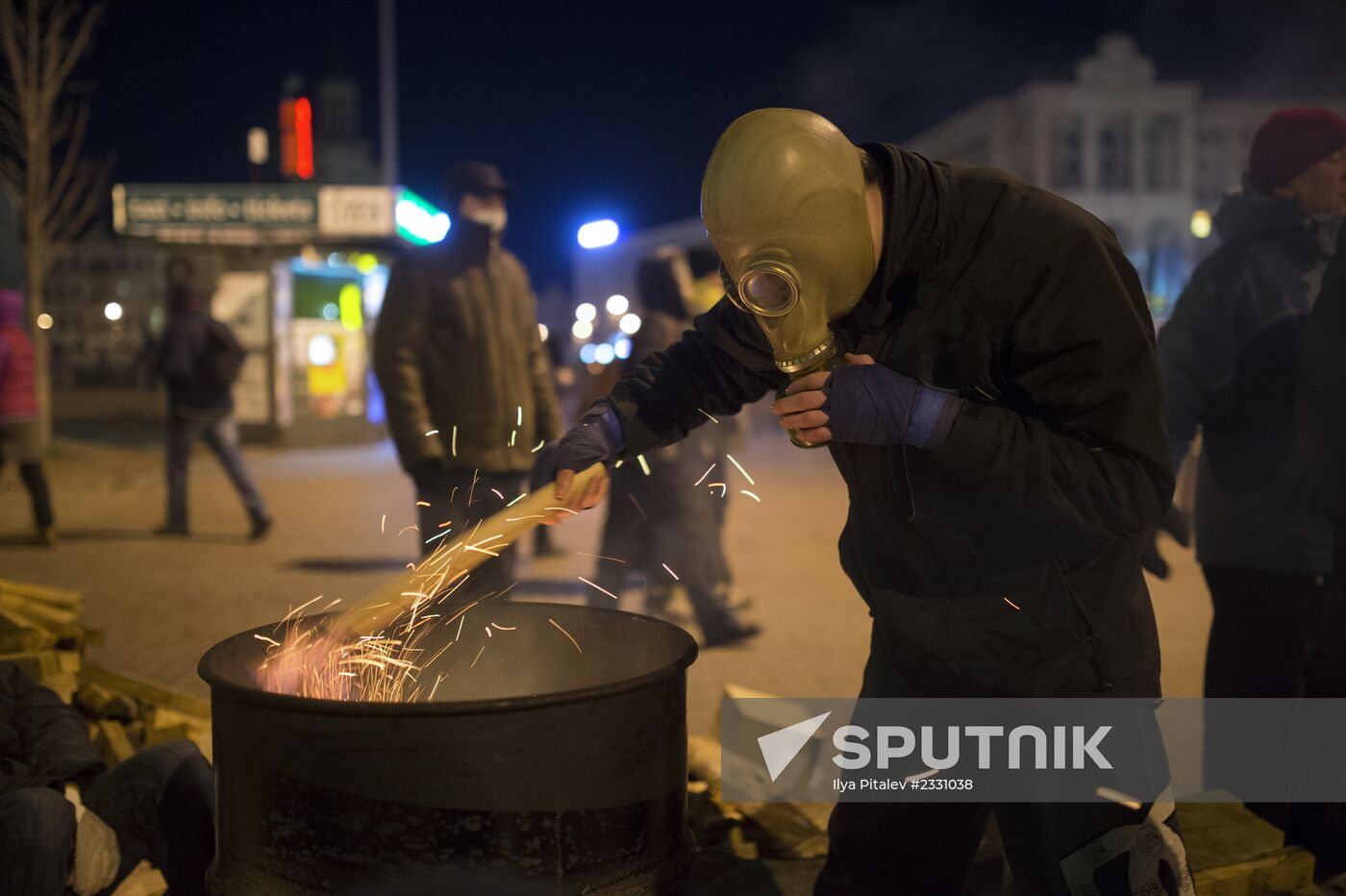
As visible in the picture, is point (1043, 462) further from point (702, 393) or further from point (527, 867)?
point (527, 867)

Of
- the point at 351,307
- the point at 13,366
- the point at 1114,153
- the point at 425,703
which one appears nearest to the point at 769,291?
the point at 425,703

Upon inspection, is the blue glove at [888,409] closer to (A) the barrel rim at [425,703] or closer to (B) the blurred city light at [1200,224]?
(A) the barrel rim at [425,703]

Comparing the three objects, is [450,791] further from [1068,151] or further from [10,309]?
[1068,151]

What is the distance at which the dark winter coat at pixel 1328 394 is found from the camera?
3.25 m

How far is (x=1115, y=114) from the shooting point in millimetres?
58656

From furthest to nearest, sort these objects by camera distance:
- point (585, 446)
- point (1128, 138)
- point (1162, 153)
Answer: point (1162, 153) → point (1128, 138) → point (585, 446)

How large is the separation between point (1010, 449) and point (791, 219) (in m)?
0.55

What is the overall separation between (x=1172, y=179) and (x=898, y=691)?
62.9 meters

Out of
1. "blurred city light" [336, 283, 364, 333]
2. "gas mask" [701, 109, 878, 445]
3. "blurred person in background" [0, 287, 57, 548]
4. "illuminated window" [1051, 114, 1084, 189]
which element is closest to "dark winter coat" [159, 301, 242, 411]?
"blurred person in background" [0, 287, 57, 548]

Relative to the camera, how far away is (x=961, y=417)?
207 centimetres

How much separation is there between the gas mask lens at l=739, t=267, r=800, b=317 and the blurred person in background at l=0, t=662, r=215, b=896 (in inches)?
72.9

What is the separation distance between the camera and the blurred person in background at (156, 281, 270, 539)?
391 inches

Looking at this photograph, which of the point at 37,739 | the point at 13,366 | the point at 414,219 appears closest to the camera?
the point at 37,739

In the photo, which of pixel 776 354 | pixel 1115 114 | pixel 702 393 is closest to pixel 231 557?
pixel 702 393
